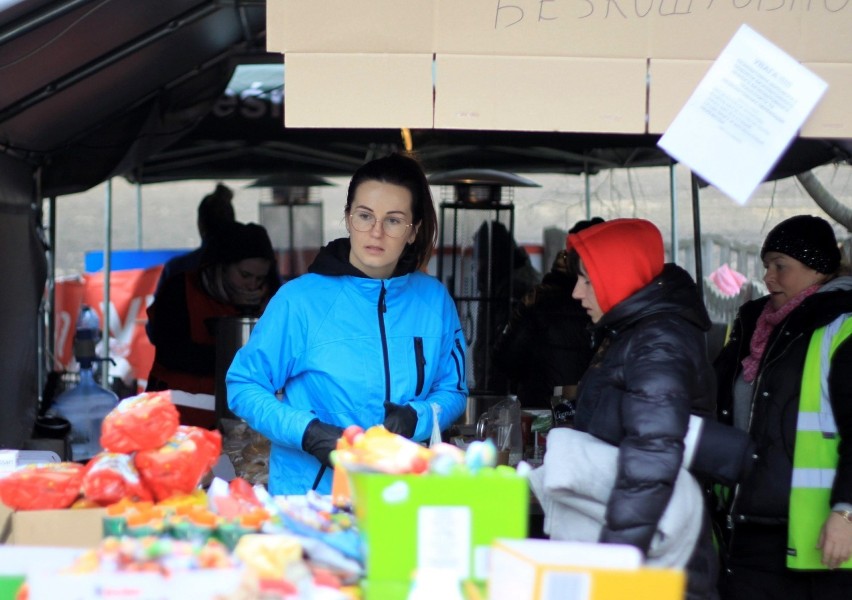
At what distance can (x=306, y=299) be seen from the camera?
275cm

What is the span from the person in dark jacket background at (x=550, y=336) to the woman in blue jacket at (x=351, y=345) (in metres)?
2.05

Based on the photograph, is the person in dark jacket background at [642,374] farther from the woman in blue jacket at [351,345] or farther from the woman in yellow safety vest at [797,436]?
the woman in yellow safety vest at [797,436]

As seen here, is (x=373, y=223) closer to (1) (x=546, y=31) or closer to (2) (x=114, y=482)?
(1) (x=546, y=31)

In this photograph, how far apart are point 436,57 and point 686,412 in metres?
0.93

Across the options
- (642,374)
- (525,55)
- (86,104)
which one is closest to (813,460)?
(642,374)

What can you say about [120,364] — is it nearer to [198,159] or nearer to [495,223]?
[198,159]

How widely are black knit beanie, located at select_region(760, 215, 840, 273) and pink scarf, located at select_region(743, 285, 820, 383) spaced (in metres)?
0.09

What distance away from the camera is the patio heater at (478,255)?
227 inches

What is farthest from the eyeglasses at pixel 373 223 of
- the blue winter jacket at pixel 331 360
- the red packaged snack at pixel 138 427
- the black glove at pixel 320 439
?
the red packaged snack at pixel 138 427

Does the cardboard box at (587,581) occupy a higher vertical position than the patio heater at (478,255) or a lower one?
lower

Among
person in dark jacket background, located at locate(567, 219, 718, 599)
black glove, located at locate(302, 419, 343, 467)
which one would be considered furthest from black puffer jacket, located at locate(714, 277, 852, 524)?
black glove, located at locate(302, 419, 343, 467)

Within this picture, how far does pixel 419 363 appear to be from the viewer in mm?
2811

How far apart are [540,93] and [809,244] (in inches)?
61.2

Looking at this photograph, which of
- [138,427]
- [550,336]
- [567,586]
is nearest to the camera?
[567,586]
